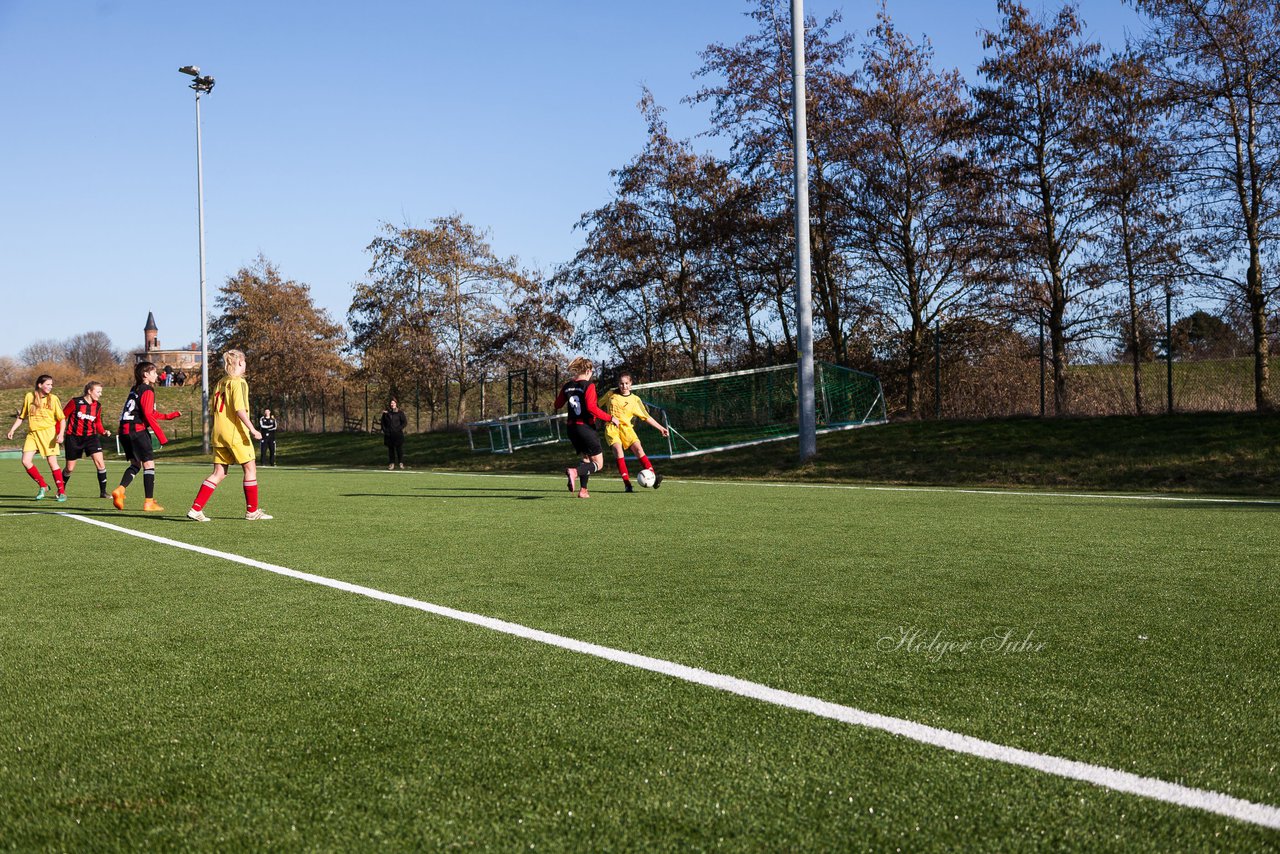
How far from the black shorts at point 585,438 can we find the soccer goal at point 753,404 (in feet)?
34.5

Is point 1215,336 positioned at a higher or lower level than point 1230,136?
lower

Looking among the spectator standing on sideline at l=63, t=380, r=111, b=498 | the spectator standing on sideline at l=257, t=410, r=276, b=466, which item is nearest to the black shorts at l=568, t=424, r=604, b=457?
the spectator standing on sideline at l=63, t=380, r=111, b=498

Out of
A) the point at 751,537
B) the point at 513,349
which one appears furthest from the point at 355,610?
the point at 513,349

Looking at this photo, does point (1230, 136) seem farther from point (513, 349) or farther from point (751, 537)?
point (513, 349)

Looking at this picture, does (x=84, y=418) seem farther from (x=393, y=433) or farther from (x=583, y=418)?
(x=393, y=433)

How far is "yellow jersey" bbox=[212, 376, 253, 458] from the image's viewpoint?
11680 millimetres

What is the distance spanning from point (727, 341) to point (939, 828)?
1266 inches

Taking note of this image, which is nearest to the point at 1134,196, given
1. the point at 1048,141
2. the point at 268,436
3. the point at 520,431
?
the point at 1048,141

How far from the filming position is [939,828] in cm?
264

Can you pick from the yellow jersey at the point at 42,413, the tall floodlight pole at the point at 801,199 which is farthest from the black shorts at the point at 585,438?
the yellow jersey at the point at 42,413

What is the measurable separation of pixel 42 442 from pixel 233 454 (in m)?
7.75

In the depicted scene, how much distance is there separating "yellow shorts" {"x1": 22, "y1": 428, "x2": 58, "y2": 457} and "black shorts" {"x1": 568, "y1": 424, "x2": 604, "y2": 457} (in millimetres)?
8731

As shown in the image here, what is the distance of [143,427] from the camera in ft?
48.3

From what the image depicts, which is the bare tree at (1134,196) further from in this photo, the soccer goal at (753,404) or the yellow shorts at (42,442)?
the yellow shorts at (42,442)
